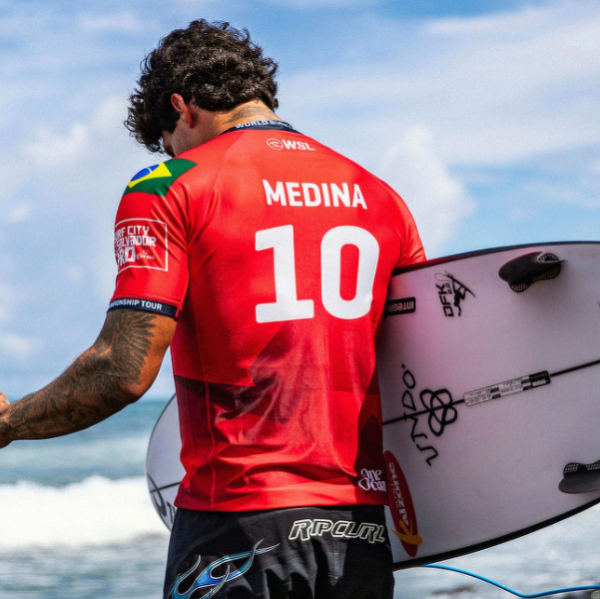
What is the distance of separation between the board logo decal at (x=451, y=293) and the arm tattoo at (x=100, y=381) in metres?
0.88

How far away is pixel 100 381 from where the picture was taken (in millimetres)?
1502

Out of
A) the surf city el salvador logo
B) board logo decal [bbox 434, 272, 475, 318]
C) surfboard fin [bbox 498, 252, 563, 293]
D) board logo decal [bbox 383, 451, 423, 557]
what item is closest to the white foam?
board logo decal [bbox 383, 451, 423, 557]

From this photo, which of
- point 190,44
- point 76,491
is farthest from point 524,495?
point 76,491

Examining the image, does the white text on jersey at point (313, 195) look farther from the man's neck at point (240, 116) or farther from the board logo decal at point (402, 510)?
the board logo decal at point (402, 510)

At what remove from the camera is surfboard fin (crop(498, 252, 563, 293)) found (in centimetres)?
198

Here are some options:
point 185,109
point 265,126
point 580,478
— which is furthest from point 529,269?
point 185,109

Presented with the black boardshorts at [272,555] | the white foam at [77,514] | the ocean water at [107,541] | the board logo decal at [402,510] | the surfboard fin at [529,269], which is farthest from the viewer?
the white foam at [77,514]

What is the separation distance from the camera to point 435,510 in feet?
6.91

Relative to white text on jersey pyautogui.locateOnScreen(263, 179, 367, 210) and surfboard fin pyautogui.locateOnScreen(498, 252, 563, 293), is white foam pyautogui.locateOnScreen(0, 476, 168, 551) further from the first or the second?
white text on jersey pyautogui.locateOnScreen(263, 179, 367, 210)

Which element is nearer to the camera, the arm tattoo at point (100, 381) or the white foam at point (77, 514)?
the arm tattoo at point (100, 381)

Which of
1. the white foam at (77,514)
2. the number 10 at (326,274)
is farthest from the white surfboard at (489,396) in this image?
the white foam at (77,514)

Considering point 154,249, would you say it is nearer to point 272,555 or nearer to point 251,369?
point 251,369

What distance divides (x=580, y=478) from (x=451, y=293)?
0.57 metres

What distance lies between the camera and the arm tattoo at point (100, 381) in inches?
58.2
